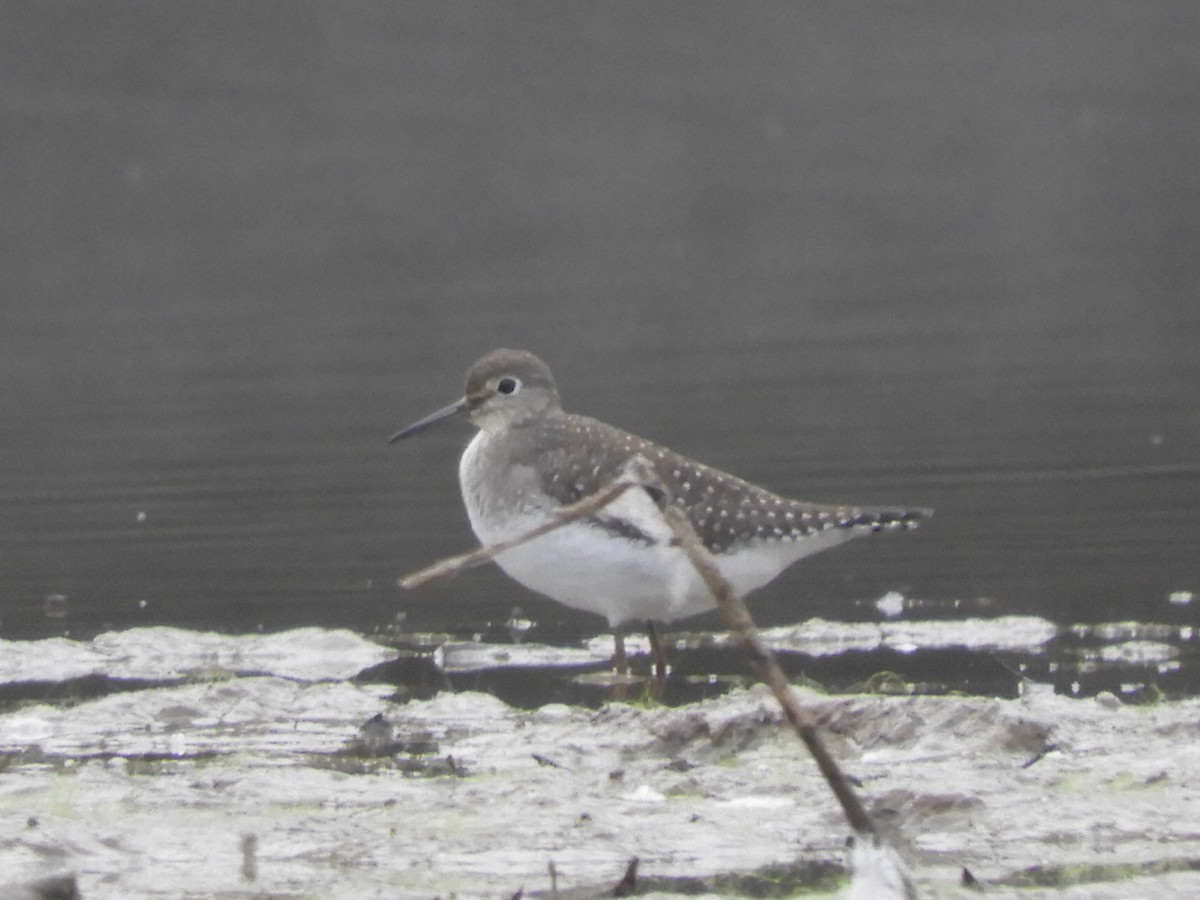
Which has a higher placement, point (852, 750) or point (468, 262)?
point (468, 262)

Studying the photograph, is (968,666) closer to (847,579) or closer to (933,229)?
(847,579)

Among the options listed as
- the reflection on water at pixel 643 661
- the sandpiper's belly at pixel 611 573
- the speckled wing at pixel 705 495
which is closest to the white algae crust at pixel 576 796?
the reflection on water at pixel 643 661

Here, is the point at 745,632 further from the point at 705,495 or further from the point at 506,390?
the point at 506,390

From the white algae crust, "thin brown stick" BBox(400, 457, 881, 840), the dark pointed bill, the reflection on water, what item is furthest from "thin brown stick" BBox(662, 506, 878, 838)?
the dark pointed bill

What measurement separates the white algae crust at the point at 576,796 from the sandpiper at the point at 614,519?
1113 millimetres

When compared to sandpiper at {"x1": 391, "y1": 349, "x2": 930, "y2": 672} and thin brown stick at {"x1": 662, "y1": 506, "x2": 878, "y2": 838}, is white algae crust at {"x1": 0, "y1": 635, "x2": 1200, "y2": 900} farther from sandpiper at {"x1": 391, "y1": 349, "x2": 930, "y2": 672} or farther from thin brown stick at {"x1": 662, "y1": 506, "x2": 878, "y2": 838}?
sandpiper at {"x1": 391, "y1": 349, "x2": 930, "y2": 672}

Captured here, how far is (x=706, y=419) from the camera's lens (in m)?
12.9

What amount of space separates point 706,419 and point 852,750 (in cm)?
745

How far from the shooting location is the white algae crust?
4227mm

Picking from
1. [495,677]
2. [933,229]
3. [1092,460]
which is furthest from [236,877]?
[933,229]

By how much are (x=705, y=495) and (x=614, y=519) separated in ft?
1.94

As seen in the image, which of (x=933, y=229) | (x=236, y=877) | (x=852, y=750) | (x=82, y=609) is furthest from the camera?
(x=933, y=229)

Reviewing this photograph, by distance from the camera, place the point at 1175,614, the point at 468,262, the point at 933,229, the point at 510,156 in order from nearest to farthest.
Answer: the point at 1175,614 < the point at 468,262 < the point at 933,229 < the point at 510,156

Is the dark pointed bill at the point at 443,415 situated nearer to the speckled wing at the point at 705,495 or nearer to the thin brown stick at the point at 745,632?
the speckled wing at the point at 705,495
